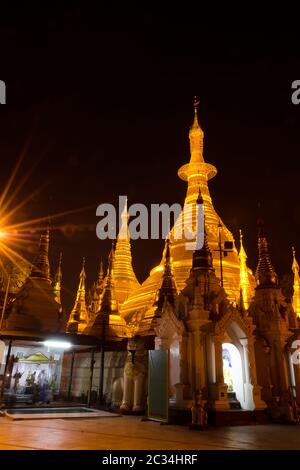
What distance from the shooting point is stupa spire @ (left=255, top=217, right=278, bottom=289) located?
789 inches

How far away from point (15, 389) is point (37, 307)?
18.3ft

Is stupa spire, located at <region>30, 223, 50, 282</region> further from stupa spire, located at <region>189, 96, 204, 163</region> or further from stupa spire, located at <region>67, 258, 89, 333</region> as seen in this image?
stupa spire, located at <region>189, 96, 204, 163</region>

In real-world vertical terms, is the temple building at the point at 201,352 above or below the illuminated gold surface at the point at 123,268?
below

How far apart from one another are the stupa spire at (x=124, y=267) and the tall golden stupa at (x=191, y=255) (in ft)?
10.9

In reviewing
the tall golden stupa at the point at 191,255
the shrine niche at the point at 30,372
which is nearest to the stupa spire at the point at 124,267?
the tall golden stupa at the point at 191,255

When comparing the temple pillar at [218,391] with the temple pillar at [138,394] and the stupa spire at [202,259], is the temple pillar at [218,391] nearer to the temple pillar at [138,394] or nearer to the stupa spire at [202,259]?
the temple pillar at [138,394]

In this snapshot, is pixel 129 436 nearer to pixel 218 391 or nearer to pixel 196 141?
pixel 218 391

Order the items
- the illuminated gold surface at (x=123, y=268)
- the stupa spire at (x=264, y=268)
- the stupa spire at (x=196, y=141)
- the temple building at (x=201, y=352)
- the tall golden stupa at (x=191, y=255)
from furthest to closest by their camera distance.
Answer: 1. the stupa spire at (x=196, y=141)
2. the illuminated gold surface at (x=123, y=268)
3. the tall golden stupa at (x=191, y=255)
4. the stupa spire at (x=264, y=268)
5. the temple building at (x=201, y=352)

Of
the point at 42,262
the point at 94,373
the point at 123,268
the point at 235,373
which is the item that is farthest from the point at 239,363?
the point at 123,268

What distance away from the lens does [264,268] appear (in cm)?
2066

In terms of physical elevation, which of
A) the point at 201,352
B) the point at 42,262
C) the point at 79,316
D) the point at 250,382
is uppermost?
the point at 42,262

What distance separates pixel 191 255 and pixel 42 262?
12318 millimetres

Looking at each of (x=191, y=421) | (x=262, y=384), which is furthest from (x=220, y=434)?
(x=262, y=384)

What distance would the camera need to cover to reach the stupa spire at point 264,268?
65.8 feet
